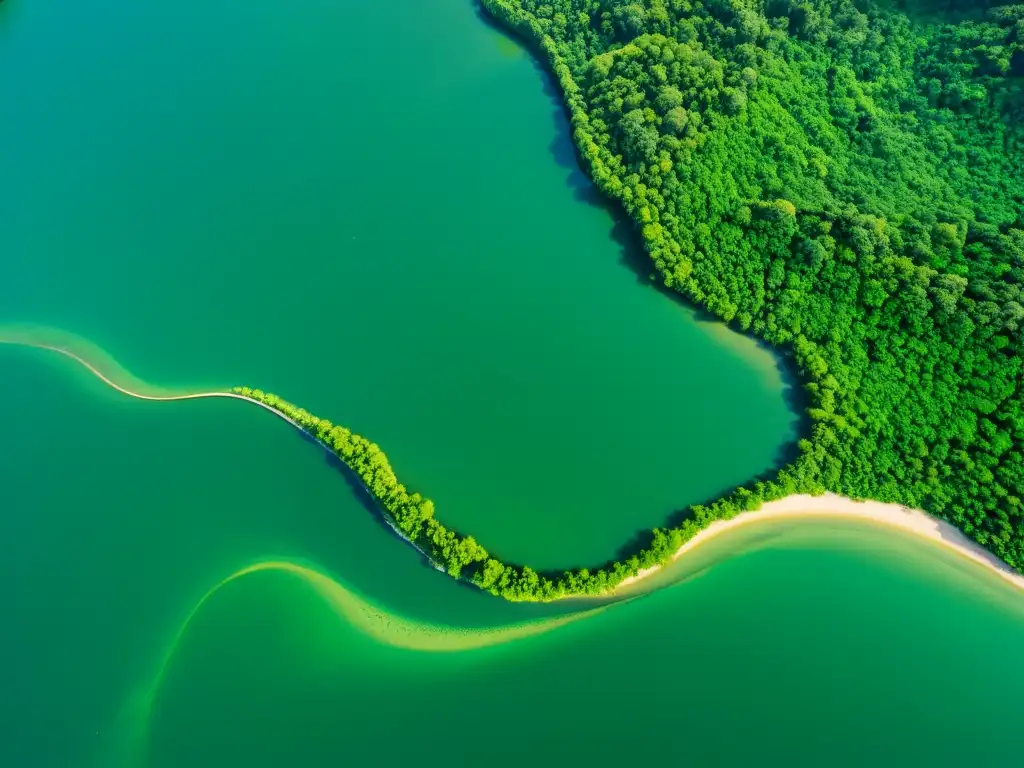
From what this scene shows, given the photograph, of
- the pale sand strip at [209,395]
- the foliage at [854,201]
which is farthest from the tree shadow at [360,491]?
the foliage at [854,201]

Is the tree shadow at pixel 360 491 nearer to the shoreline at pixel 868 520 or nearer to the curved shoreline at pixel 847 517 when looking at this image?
the curved shoreline at pixel 847 517

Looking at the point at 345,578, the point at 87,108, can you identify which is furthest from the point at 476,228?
the point at 87,108

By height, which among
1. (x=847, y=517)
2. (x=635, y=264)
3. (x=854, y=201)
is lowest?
(x=847, y=517)

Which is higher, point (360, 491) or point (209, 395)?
point (209, 395)

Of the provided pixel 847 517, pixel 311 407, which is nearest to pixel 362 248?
pixel 311 407

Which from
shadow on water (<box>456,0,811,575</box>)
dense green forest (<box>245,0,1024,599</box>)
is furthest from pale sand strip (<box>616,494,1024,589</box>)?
shadow on water (<box>456,0,811,575</box>)

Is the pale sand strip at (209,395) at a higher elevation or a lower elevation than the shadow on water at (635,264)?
lower

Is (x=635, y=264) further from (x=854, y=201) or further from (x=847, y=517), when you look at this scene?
(x=847, y=517)
